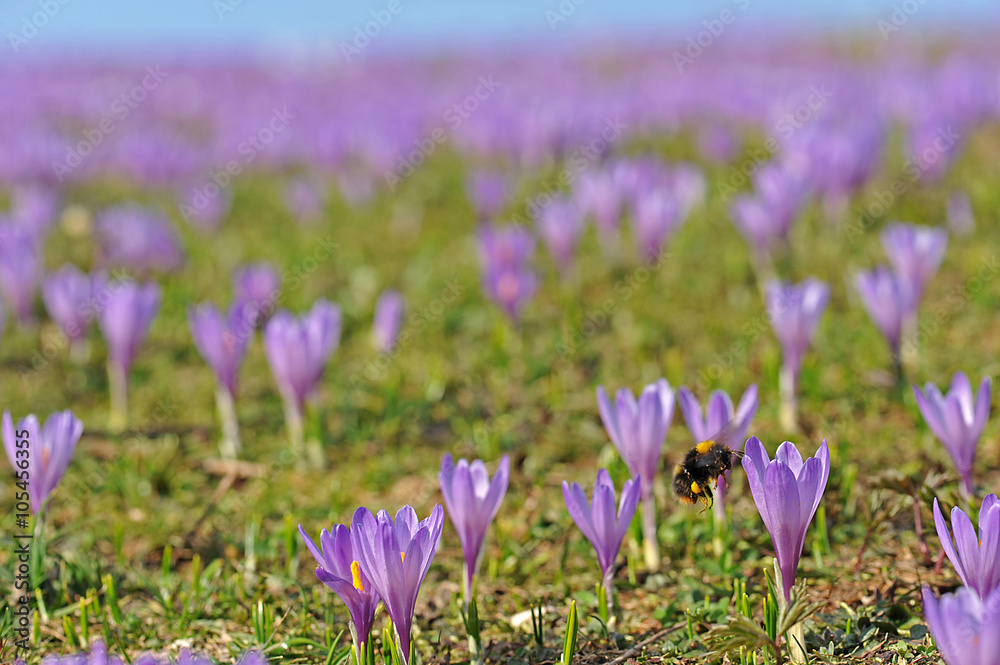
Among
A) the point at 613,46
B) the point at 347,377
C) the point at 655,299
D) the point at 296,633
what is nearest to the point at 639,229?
the point at 655,299

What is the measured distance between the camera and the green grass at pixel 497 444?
2389 mm

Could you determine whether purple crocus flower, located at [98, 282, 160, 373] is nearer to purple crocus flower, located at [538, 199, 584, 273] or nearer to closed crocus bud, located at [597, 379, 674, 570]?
purple crocus flower, located at [538, 199, 584, 273]

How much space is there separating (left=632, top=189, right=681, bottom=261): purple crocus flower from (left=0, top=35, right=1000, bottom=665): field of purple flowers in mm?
20

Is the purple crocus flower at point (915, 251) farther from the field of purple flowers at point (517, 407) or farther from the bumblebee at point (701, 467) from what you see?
the bumblebee at point (701, 467)

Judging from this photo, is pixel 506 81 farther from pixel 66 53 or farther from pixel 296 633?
pixel 66 53

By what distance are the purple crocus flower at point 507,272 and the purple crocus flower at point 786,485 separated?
237 cm

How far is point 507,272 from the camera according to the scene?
4.14 m

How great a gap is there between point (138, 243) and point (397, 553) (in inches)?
159

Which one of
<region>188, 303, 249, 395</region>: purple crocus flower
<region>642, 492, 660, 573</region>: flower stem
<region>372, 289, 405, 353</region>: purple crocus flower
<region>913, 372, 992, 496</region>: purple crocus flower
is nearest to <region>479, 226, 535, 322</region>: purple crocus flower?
<region>372, 289, 405, 353</region>: purple crocus flower

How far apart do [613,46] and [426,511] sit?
33.7 m

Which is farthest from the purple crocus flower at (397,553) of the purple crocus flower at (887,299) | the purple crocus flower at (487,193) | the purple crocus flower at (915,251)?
the purple crocus flower at (487,193)

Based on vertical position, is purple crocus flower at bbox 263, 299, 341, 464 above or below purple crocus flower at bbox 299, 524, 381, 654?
above

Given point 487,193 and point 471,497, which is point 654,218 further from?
point 471,497

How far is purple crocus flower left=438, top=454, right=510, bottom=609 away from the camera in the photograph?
209cm
